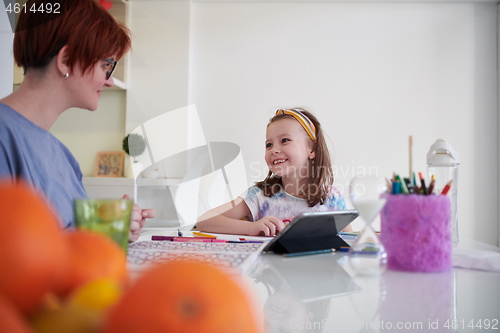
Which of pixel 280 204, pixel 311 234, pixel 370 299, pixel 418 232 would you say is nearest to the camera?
pixel 370 299

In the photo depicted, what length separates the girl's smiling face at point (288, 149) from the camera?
1.81 meters

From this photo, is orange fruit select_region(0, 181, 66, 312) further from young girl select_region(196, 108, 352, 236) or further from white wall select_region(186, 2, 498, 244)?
white wall select_region(186, 2, 498, 244)

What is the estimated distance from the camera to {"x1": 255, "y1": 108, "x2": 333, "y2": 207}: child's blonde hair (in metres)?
1.80

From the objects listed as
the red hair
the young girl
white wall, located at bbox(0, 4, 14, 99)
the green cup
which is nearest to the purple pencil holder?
the green cup

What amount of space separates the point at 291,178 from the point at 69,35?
46.3 inches

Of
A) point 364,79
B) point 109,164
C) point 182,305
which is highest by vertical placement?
point 364,79

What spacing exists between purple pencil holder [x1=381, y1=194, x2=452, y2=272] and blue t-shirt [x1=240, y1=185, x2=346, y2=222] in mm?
1039

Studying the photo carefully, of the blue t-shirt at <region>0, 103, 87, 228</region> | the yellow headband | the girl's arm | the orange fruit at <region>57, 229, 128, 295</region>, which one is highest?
the yellow headband

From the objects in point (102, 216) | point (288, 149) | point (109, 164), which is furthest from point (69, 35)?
point (109, 164)

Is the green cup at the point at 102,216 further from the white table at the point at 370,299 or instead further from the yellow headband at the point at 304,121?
the yellow headband at the point at 304,121

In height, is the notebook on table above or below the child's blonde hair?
below

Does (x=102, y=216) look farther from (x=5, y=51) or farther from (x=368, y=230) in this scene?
(x=5, y=51)

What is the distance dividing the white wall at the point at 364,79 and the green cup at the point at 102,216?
3323 millimetres

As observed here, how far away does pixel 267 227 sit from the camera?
1.22 meters
